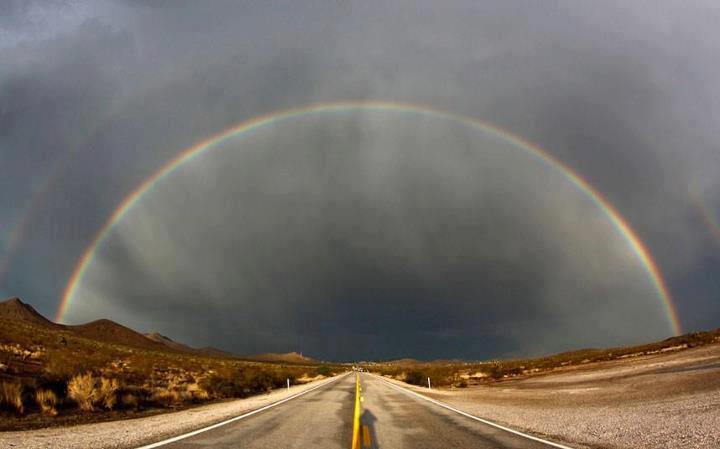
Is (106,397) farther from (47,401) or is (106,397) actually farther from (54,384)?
(54,384)

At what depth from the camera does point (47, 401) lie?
17.1m

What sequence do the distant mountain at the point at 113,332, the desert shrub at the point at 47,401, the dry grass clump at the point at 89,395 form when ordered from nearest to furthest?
the desert shrub at the point at 47,401 → the dry grass clump at the point at 89,395 → the distant mountain at the point at 113,332

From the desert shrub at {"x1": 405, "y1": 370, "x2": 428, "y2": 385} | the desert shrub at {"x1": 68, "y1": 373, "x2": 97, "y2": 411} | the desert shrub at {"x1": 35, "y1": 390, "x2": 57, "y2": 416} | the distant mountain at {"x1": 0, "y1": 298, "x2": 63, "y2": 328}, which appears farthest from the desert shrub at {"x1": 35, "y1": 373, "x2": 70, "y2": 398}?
the distant mountain at {"x1": 0, "y1": 298, "x2": 63, "y2": 328}

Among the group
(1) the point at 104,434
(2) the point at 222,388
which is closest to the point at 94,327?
(2) the point at 222,388

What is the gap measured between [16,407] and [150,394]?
8.23 metres

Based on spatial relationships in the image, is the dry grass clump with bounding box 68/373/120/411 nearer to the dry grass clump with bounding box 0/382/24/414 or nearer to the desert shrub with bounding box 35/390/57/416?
the desert shrub with bounding box 35/390/57/416

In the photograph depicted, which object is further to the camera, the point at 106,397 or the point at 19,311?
the point at 19,311

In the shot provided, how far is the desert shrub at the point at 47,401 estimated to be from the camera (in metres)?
16.2

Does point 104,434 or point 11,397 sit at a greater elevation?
point 11,397

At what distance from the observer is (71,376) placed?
2089 centimetres

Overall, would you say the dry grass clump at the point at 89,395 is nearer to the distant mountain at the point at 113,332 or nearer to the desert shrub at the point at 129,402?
the desert shrub at the point at 129,402

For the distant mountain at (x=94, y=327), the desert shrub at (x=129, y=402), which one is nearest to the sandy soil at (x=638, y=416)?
the desert shrub at (x=129, y=402)

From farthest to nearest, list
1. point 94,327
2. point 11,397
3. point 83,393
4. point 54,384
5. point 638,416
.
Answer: point 94,327
point 54,384
point 83,393
point 11,397
point 638,416

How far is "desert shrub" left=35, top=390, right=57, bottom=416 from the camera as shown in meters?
16.2
